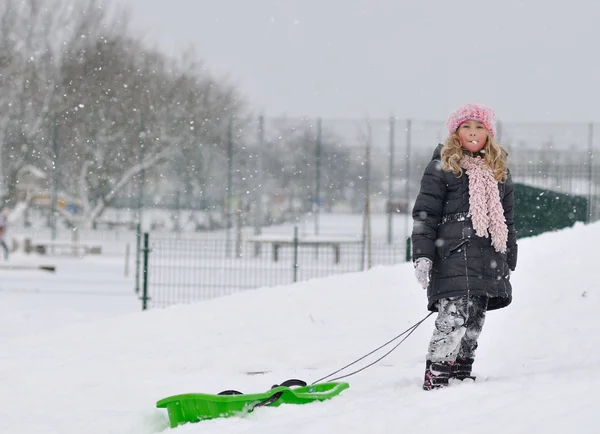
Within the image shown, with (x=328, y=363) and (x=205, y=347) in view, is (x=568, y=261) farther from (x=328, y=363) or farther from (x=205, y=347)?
(x=205, y=347)

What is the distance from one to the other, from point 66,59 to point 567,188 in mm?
19665

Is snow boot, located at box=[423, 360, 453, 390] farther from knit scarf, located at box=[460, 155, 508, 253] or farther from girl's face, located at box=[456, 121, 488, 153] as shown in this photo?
girl's face, located at box=[456, 121, 488, 153]

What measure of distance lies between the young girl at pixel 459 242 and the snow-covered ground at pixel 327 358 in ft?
1.05

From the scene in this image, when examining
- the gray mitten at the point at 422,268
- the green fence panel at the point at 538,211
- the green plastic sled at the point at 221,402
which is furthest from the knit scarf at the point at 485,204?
the green fence panel at the point at 538,211

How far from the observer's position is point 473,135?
15.3 feet

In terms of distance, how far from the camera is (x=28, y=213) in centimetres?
3447

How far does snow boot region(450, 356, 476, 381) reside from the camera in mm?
4691

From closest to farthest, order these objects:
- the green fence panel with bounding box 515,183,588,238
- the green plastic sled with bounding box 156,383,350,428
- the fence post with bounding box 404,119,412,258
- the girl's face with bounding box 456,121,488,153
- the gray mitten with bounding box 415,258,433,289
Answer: the green plastic sled with bounding box 156,383,350,428
the gray mitten with bounding box 415,258,433,289
the girl's face with bounding box 456,121,488,153
the green fence panel with bounding box 515,183,588,238
the fence post with bounding box 404,119,412,258

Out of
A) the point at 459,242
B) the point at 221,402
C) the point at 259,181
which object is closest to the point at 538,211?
the point at 459,242

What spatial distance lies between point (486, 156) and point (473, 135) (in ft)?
0.49

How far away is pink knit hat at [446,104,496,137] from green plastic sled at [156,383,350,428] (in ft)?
5.85

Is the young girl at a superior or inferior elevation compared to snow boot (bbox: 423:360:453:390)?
superior

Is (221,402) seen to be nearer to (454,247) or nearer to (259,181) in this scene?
(454,247)

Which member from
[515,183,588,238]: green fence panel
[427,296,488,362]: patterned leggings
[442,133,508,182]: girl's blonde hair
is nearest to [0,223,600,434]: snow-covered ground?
[427,296,488,362]: patterned leggings
